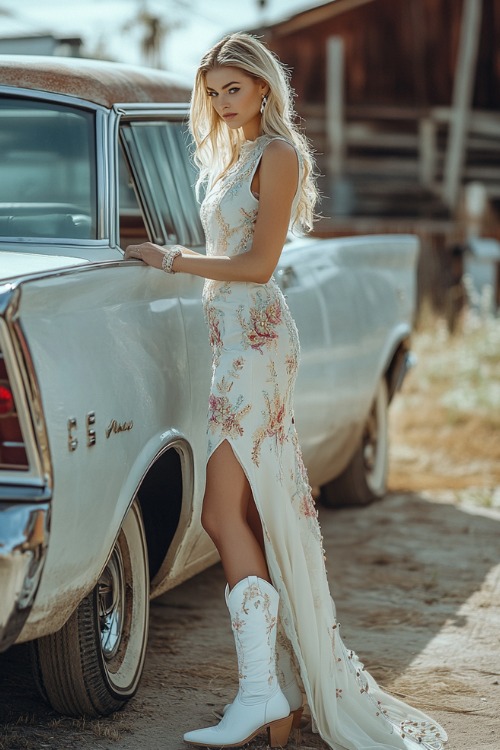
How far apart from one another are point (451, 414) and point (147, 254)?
543 cm

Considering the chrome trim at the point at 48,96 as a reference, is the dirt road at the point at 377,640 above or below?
below

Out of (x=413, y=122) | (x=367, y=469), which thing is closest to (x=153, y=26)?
(x=413, y=122)

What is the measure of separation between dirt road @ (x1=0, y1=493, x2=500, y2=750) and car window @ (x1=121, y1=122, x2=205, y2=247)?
55.6 inches

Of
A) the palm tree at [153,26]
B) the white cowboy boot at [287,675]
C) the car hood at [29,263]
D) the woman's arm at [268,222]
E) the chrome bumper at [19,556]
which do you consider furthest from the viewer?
the palm tree at [153,26]

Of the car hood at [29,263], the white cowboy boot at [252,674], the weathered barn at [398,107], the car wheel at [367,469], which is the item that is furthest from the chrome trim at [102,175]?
the weathered barn at [398,107]

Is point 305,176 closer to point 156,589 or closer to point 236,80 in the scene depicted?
point 236,80

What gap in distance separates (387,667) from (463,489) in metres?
2.94

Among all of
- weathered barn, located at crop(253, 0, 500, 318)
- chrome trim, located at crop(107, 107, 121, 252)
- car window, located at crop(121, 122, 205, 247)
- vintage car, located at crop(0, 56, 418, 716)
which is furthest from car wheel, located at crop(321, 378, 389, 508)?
weathered barn, located at crop(253, 0, 500, 318)

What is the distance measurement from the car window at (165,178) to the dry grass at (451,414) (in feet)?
9.62

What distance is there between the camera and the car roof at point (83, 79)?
3891 mm

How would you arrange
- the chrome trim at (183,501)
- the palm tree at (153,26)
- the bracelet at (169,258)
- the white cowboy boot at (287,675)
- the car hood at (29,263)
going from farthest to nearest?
the palm tree at (153,26), the chrome trim at (183,501), the white cowboy boot at (287,675), the bracelet at (169,258), the car hood at (29,263)

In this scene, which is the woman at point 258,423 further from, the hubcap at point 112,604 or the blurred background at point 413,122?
the blurred background at point 413,122

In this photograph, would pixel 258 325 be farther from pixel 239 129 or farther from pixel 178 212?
pixel 178 212

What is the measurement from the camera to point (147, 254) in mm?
3361
